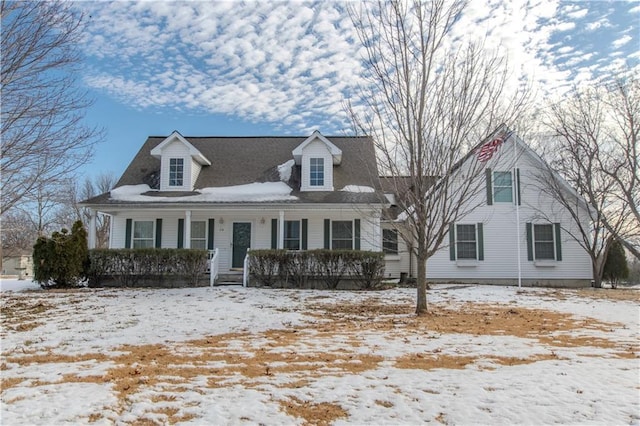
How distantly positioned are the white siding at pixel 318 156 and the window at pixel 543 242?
805cm

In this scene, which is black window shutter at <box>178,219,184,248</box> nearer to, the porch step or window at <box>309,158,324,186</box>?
the porch step

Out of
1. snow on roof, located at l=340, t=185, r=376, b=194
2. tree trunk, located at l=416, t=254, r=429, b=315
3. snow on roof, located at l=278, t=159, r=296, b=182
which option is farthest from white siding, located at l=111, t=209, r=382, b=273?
tree trunk, located at l=416, t=254, r=429, b=315

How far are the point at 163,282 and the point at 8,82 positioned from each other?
27.4ft

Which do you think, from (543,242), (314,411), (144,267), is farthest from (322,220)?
(314,411)

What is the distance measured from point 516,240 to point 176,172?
13153mm

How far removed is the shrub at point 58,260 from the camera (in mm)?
12602

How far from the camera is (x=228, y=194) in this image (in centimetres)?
1551

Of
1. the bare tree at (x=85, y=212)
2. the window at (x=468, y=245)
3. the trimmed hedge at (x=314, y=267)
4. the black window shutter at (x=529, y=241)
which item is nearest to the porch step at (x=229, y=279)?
the trimmed hedge at (x=314, y=267)

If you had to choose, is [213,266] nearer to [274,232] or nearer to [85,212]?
[274,232]

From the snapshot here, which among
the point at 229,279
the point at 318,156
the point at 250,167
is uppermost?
the point at 318,156

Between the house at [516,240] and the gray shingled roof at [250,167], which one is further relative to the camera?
the house at [516,240]

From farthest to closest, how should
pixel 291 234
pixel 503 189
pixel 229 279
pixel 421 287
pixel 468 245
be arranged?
pixel 503 189, pixel 468 245, pixel 291 234, pixel 229 279, pixel 421 287

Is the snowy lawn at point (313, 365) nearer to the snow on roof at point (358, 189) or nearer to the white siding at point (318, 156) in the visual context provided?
the snow on roof at point (358, 189)

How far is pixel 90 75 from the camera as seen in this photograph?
302 inches
